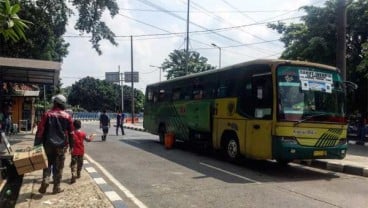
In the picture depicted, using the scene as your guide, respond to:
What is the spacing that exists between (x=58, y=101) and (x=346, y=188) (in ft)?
20.6

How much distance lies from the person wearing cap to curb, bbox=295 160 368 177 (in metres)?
7.87

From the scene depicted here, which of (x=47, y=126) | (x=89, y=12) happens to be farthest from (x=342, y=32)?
(x=89, y=12)

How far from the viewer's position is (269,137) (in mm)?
12367

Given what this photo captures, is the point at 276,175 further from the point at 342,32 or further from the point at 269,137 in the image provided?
the point at 342,32

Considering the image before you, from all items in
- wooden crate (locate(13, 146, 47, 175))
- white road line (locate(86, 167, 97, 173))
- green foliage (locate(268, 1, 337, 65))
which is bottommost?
white road line (locate(86, 167, 97, 173))

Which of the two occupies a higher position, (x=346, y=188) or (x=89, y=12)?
(x=89, y=12)

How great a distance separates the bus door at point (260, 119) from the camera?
1245 cm

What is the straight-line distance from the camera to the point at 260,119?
12.8 meters

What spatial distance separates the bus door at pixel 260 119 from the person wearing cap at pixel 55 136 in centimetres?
542

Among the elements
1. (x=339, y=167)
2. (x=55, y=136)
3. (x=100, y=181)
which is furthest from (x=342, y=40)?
(x=55, y=136)

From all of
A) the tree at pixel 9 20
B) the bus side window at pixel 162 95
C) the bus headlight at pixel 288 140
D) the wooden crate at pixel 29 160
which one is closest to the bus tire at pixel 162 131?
the bus side window at pixel 162 95

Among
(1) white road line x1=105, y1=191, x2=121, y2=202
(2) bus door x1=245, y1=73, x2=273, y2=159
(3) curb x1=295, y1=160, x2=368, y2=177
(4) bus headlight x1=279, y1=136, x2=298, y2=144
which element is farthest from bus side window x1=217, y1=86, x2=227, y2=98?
(1) white road line x1=105, y1=191, x2=121, y2=202

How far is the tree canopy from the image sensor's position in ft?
89.6

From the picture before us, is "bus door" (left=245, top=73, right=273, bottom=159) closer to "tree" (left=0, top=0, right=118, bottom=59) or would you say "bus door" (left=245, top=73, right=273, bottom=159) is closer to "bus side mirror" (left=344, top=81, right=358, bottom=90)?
"bus side mirror" (left=344, top=81, right=358, bottom=90)
